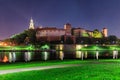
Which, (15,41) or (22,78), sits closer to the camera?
(22,78)

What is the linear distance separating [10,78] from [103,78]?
18.5 feet

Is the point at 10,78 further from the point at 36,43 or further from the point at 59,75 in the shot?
the point at 36,43

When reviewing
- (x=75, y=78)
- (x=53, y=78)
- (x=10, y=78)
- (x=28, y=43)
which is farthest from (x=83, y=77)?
(x=28, y=43)

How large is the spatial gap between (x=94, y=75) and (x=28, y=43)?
171314 millimetres

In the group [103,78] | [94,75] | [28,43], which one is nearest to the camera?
[103,78]

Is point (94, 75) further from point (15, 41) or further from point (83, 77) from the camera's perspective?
point (15, 41)

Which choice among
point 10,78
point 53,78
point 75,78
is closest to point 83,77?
point 75,78

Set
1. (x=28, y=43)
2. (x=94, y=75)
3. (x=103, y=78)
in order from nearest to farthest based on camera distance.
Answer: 1. (x=103, y=78)
2. (x=94, y=75)
3. (x=28, y=43)

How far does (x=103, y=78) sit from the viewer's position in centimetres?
1769

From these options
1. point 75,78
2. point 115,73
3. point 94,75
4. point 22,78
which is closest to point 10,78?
point 22,78

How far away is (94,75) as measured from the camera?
18891 mm

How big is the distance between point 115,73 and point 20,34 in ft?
598

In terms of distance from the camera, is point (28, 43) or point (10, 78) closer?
point (10, 78)

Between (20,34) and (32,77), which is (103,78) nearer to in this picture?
(32,77)
